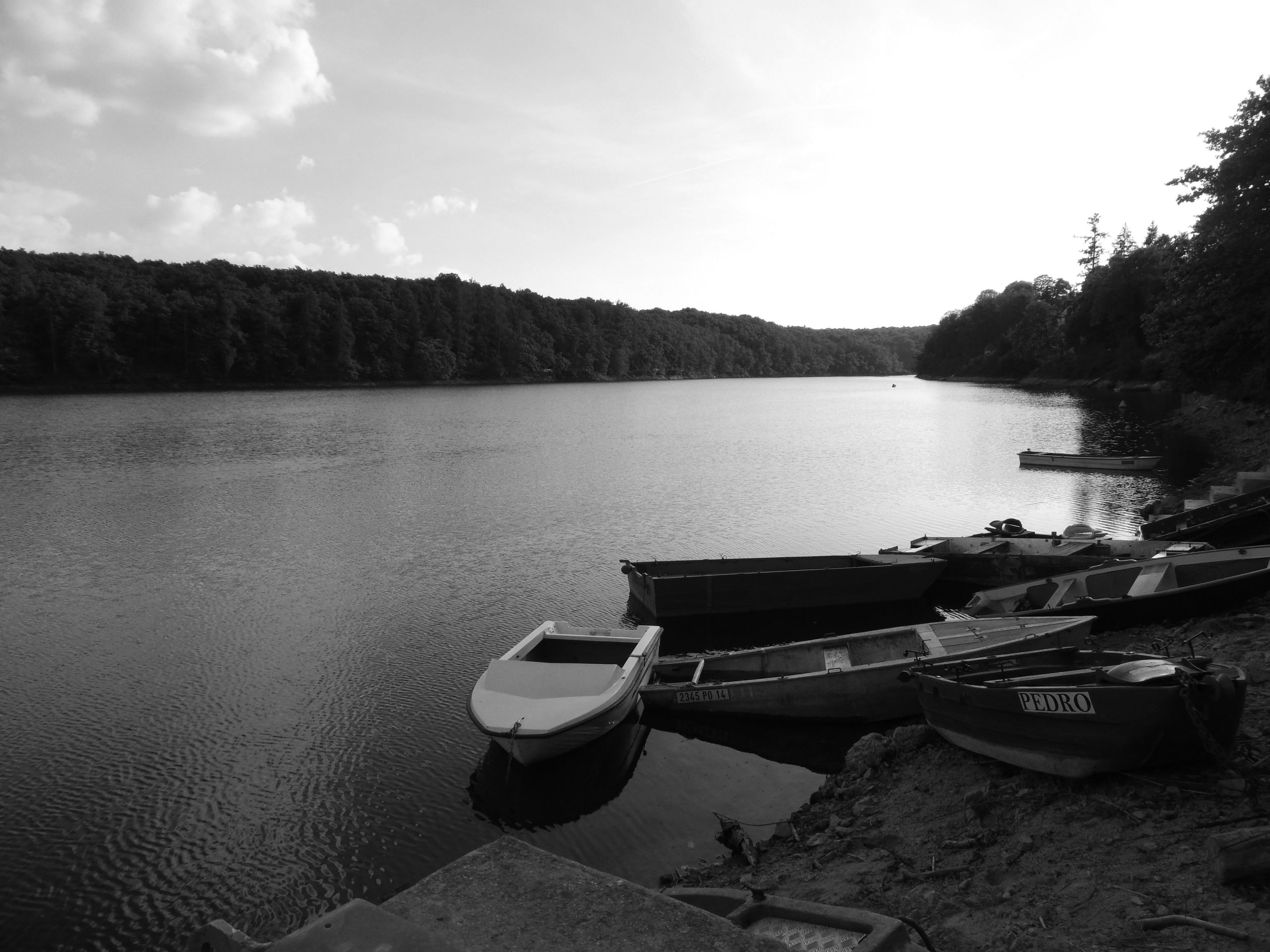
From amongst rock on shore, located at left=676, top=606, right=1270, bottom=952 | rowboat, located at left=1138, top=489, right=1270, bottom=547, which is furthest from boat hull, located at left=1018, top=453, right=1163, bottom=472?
rock on shore, located at left=676, top=606, right=1270, bottom=952

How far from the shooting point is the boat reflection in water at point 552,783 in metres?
9.91

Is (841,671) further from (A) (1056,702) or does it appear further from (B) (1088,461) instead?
(B) (1088,461)

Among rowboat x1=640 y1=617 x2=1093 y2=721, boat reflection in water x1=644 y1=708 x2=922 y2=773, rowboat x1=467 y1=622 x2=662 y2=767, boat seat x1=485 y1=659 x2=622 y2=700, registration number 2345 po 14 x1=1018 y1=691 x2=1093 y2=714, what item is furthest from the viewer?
rowboat x1=640 y1=617 x2=1093 y2=721

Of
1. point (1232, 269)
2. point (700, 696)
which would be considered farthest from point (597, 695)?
point (1232, 269)

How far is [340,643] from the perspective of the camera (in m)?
15.8

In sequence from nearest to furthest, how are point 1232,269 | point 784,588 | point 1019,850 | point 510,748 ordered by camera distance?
1. point 1019,850
2. point 510,748
3. point 784,588
4. point 1232,269

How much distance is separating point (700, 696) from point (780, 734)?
1.32m

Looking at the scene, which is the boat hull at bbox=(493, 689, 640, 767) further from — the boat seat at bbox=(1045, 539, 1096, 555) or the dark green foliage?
the dark green foliage

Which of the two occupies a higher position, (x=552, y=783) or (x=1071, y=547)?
(x=1071, y=547)

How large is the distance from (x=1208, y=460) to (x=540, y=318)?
437 ft

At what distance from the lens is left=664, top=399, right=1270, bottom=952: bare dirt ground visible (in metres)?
5.29

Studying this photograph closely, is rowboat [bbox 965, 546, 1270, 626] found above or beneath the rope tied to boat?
above

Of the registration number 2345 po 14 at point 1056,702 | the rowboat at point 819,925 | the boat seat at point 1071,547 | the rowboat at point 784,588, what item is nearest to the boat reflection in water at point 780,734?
the registration number 2345 po 14 at point 1056,702

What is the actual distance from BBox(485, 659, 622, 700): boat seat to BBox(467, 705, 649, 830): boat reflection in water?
0.71 m
